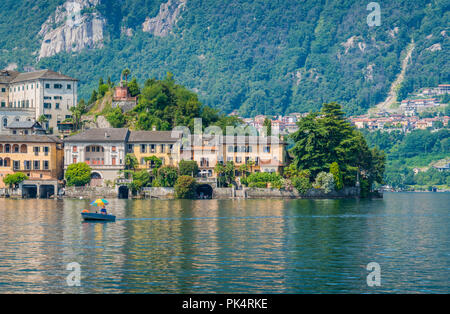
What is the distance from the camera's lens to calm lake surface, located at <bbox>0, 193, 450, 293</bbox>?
44.6 m

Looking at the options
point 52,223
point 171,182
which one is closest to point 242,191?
point 171,182

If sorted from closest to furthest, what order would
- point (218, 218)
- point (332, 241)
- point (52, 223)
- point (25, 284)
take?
point (25, 284), point (332, 241), point (52, 223), point (218, 218)

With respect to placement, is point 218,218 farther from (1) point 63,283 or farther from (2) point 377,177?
(2) point 377,177

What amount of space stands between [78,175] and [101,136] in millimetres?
9287

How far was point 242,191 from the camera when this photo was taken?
137 m

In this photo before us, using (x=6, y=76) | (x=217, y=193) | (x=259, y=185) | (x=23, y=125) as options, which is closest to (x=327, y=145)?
(x=259, y=185)

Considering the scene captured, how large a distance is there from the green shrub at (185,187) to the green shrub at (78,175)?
50.0ft

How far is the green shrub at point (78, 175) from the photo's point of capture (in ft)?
445

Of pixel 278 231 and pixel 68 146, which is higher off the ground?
pixel 68 146

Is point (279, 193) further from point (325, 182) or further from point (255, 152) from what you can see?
point (255, 152)

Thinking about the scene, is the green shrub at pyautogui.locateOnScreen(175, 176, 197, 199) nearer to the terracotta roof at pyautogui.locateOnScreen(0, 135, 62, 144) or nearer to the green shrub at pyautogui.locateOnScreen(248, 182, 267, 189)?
the green shrub at pyautogui.locateOnScreen(248, 182, 267, 189)

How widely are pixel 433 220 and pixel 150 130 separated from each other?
69689mm

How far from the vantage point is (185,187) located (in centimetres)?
13238

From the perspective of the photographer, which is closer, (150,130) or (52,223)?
(52,223)
